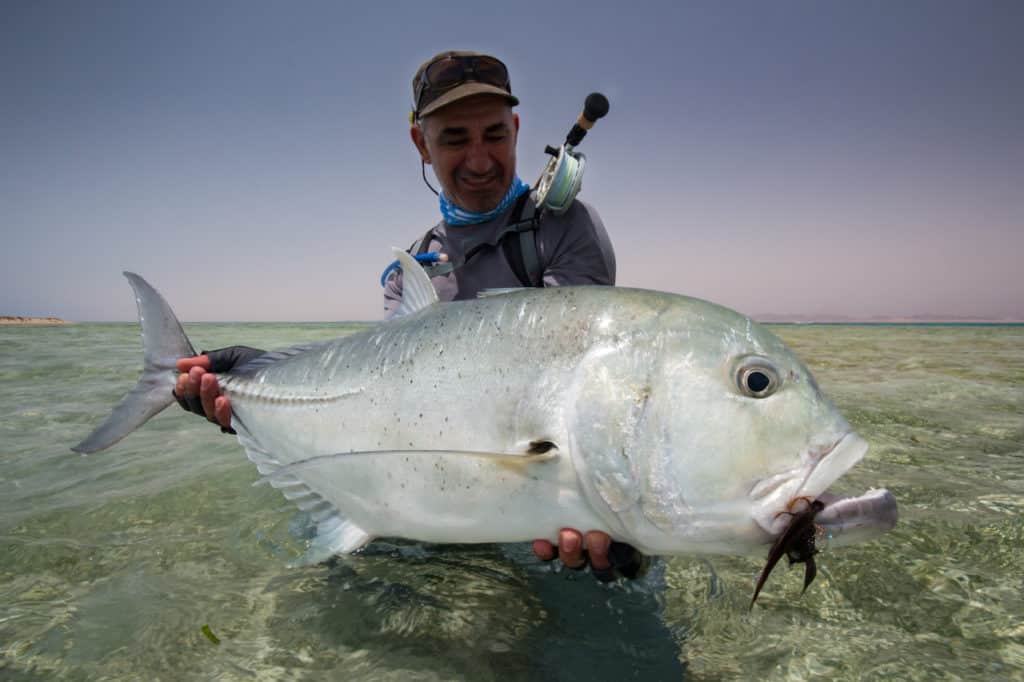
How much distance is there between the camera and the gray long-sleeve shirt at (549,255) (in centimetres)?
270

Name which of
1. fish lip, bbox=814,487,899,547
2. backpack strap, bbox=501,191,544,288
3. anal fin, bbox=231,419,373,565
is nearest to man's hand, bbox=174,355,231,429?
anal fin, bbox=231,419,373,565

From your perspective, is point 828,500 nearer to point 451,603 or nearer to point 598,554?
point 598,554

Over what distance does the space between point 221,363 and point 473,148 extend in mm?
1674

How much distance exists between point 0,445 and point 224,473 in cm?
192

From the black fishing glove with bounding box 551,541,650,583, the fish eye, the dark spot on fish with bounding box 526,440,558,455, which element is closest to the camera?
the fish eye

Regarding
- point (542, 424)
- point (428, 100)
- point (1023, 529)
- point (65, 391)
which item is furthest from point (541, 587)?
point (65, 391)

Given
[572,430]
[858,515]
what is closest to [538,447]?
[572,430]

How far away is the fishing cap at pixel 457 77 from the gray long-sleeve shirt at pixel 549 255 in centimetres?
66

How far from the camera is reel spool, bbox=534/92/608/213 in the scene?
2562mm

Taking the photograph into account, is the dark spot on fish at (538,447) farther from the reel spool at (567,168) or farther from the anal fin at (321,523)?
the reel spool at (567,168)

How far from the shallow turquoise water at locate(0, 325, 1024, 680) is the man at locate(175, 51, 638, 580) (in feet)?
A: 2.31

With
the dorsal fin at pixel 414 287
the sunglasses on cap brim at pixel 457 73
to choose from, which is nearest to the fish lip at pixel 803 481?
the dorsal fin at pixel 414 287

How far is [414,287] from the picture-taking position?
6.52ft

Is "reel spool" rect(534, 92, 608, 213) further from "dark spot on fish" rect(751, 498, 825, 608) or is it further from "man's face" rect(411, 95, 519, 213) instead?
"dark spot on fish" rect(751, 498, 825, 608)
